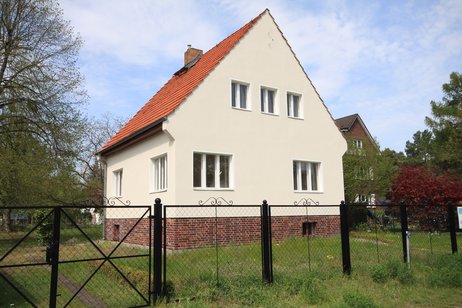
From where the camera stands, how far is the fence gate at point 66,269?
18.1ft

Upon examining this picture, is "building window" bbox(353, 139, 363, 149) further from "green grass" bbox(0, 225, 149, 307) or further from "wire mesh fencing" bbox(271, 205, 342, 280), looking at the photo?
"green grass" bbox(0, 225, 149, 307)

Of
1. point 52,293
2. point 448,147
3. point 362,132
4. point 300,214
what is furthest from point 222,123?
point 362,132

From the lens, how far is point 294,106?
16.8 m

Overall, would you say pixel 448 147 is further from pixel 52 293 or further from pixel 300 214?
pixel 52 293

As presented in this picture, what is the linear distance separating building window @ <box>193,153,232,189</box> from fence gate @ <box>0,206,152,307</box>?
338 cm

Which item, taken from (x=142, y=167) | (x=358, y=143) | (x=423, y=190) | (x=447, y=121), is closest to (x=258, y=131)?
(x=142, y=167)

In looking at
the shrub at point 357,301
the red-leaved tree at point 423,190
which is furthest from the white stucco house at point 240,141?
the shrub at point 357,301

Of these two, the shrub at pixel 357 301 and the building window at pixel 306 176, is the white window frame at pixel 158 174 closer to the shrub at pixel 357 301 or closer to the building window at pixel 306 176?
the building window at pixel 306 176

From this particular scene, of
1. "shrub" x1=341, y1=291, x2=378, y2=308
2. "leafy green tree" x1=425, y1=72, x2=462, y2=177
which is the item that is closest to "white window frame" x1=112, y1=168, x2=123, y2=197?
"shrub" x1=341, y1=291, x2=378, y2=308

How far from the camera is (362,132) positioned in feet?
147

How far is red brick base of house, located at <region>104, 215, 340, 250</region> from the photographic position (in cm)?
1263

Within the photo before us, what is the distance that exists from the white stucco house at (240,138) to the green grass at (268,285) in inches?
128

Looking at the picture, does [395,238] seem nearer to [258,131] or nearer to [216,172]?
[258,131]

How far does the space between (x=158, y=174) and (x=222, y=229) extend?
312cm
